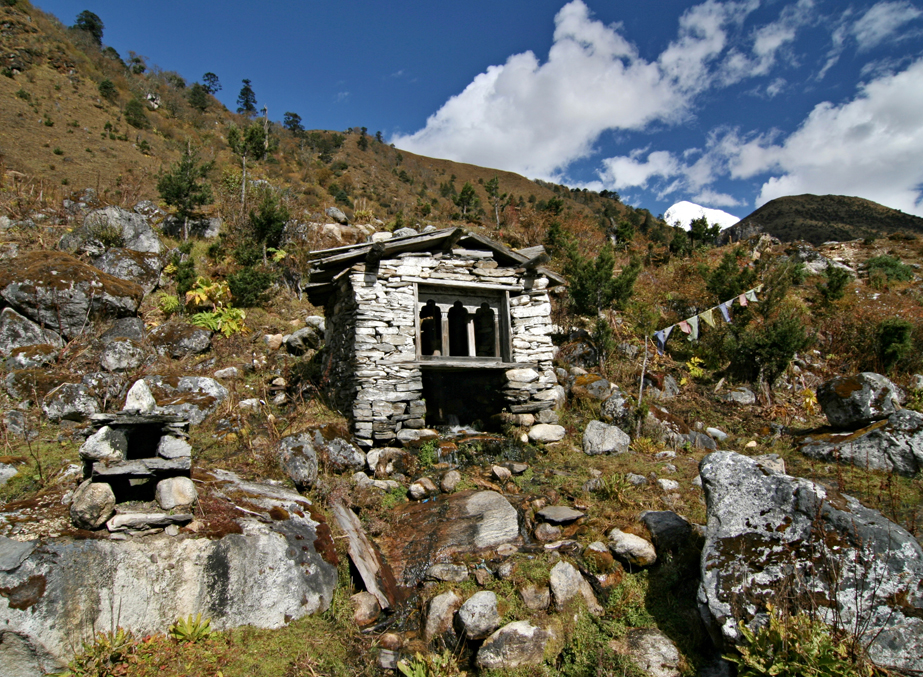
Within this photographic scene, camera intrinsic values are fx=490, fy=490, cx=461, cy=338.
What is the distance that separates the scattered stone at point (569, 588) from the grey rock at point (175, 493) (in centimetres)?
378

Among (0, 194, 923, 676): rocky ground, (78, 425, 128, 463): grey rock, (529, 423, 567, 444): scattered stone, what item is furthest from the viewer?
(529, 423, 567, 444): scattered stone

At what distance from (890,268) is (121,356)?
26.4 metres

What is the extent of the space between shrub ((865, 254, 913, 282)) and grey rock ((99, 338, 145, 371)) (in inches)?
976

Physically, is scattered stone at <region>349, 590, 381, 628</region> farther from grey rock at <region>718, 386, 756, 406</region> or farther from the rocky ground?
grey rock at <region>718, 386, 756, 406</region>

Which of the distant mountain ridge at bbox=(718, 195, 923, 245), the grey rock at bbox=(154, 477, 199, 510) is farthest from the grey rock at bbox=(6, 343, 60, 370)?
the distant mountain ridge at bbox=(718, 195, 923, 245)

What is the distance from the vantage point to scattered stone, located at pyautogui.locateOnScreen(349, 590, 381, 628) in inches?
198

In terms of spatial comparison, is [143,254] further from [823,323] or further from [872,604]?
[823,323]

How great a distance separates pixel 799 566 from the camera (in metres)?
4.04

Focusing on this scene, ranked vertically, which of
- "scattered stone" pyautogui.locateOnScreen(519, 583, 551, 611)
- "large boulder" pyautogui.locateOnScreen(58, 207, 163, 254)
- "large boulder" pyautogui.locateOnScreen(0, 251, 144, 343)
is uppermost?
"large boulder" pyautogui.locateOnScreen(58, 207, 163, 254)

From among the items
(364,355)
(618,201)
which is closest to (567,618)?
(364,355)

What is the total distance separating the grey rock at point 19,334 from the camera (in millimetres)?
10094

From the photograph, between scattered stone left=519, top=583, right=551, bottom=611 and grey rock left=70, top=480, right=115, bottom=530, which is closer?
grey rock left=70, top=480, right=115, bottom=530

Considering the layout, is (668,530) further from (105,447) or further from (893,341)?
(893,341)

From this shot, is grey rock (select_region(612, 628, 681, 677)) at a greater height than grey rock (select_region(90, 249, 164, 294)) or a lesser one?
lesser
